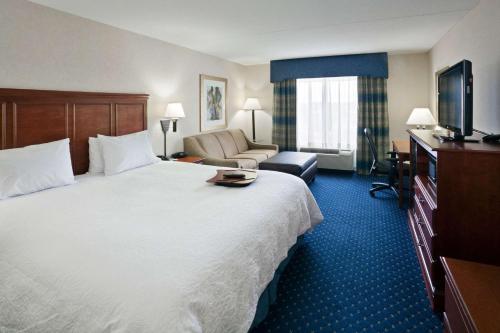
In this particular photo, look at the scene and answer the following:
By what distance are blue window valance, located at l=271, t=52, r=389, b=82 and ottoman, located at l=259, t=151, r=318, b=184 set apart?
1.83 meters

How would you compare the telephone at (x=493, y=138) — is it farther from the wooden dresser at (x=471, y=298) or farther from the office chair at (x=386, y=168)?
Answer: the office chair at (x=386, y=168)

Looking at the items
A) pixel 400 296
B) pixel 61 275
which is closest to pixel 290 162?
pixel 400 296

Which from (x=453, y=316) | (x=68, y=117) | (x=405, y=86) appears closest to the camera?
(x=453, y=316)

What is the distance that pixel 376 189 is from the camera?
4648mm

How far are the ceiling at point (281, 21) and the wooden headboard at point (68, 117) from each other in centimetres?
87

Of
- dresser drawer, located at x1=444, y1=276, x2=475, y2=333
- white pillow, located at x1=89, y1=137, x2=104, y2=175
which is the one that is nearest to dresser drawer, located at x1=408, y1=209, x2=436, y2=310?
dresser drawer, located at x1=444, y1=276, x2=475, y2=333

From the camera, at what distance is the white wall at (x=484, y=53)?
99.8 inches

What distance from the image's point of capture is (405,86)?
5.77 m

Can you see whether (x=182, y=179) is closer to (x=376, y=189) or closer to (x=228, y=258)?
(x=228, y=258)

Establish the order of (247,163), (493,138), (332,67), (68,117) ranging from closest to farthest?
(493,138)
(68,117)
(247,163)
(332,67)

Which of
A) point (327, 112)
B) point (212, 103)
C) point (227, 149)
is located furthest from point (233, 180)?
point (327, 112)

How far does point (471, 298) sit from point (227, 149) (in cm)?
467

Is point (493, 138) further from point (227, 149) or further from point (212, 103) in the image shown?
point (212, 103)

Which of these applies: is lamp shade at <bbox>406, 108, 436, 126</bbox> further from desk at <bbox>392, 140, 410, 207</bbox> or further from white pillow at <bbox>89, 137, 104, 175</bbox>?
white pillow at <bbox>89, 137, 104, 175</bbox>
